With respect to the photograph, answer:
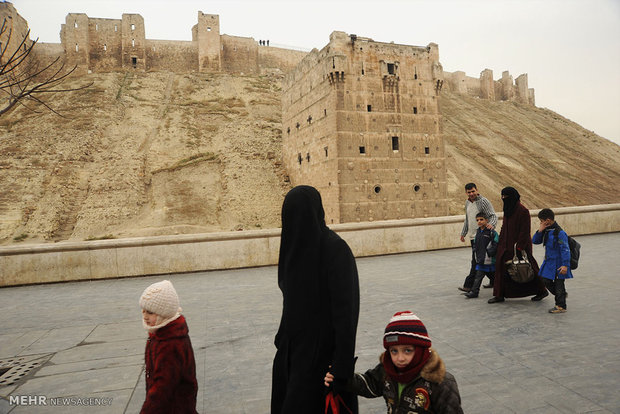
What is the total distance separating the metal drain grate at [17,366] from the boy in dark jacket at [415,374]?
3443 mm

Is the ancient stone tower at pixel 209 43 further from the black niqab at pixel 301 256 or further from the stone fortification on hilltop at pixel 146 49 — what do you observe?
the black niqab at pixel 301 256

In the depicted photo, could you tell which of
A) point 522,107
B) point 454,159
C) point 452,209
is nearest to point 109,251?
point 452,209

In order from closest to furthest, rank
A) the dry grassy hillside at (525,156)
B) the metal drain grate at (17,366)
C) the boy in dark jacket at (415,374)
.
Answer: the boy in dark jacket at (415,374), the metal drain grate at (17,366), the dry grassy hillside at (525,156)

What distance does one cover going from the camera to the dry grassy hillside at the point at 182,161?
98.1 feet

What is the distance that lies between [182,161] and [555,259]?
112 ft

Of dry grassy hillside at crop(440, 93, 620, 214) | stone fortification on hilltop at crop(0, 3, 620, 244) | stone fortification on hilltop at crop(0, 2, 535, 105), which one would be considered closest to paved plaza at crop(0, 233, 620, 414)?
stone fortification on hilltop at crop(0, 3, 620, 244)

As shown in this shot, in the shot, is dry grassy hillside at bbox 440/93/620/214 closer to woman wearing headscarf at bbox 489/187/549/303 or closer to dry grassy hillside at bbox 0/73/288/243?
dry grassy hillside at bbox 0/73/288/243

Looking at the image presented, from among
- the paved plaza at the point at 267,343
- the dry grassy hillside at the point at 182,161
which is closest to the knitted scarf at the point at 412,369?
the paved plaza at the point at 267,343

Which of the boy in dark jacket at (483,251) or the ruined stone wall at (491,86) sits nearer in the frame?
the boy in dark jacket at (483,251)

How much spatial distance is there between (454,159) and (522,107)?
3076 centimetres

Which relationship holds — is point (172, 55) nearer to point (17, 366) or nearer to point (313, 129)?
point (313, 129)

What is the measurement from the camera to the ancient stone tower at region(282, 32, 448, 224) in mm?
24781

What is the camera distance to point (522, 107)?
6469 centimetres

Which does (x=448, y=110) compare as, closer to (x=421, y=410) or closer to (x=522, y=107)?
(x=522, y=107)
